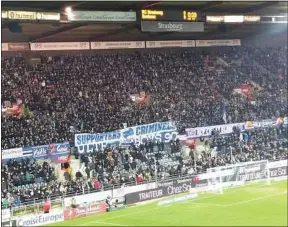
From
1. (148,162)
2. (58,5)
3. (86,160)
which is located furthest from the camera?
(148,162)

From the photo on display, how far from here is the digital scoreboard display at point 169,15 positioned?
58.6ft

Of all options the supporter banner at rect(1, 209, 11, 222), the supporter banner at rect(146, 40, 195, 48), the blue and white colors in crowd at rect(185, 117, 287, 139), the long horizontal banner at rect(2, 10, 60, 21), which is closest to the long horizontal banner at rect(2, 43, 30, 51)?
the long horizontal banner at rect(2, 10, 60, 21)

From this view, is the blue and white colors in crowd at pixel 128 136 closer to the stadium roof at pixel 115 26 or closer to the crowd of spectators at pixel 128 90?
the crowd of spectators at pixel 128 90

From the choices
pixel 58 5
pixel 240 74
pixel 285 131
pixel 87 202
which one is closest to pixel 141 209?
pixel 87 202

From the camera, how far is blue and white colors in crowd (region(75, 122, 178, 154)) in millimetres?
20453

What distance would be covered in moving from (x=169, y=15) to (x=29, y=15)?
5129mm

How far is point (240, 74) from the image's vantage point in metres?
30.1

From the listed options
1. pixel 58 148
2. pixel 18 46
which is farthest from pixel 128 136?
pixel 18 46

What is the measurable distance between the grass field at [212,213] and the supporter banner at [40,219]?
267 mm

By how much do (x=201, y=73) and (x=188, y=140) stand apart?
683 cm

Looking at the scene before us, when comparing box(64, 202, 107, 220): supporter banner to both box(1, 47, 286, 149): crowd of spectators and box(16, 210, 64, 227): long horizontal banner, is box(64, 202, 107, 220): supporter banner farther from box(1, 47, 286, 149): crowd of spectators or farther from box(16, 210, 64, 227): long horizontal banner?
box(1, 47, 286, 149): crowd of spectators

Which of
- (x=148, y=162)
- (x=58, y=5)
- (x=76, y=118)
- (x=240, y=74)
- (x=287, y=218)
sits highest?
(x=58, y=5)

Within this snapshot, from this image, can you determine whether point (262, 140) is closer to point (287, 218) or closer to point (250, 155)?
point (250, 155)

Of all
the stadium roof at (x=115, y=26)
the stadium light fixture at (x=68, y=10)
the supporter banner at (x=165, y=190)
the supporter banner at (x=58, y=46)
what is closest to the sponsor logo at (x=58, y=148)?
the supporter banner at (x=165, y=190)
